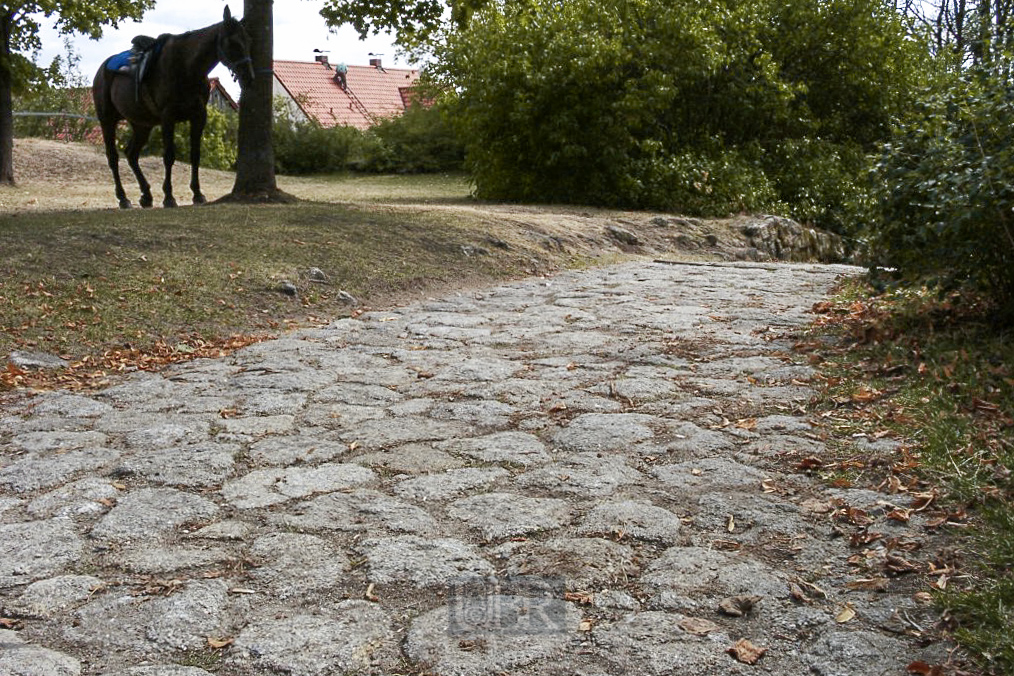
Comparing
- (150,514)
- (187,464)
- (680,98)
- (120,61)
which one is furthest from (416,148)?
(150,514)

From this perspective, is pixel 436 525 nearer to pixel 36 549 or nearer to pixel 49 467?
pixel 36 549

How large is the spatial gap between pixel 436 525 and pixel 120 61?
11.2m

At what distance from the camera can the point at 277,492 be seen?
13.3ft

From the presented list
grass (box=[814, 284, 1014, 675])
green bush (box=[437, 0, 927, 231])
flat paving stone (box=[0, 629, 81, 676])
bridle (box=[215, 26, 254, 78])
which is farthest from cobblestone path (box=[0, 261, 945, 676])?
green bush (box=[437, 0, 927, 231])

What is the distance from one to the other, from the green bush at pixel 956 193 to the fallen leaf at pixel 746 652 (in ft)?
11.6

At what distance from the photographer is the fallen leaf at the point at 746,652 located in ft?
8.96

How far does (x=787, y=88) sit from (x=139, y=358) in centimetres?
1286

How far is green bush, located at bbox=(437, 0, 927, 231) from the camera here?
1598cm

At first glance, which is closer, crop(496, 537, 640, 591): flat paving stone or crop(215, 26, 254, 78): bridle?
crop(496, 537, 640, 591): flat paving stone

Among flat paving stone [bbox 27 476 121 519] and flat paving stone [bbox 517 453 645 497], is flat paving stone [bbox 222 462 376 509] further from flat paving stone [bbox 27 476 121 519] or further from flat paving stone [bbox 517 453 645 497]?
flat paving stone [bbox 517 453 645 497]

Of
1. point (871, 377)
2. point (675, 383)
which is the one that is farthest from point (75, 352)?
point (871, 377)

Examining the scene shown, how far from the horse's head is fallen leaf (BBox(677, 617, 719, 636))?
10.4 m

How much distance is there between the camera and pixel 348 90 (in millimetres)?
49812

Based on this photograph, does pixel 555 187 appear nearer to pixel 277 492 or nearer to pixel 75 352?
pixel 75 352
